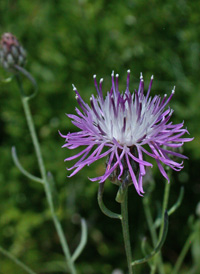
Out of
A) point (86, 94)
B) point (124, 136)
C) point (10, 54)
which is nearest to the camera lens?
point (124, 136)

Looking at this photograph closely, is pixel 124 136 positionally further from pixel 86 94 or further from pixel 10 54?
pixel 86 94

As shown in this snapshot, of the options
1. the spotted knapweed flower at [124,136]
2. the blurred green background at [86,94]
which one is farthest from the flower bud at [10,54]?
the blurred green background at [86,94]

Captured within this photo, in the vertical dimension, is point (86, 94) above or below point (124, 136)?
above

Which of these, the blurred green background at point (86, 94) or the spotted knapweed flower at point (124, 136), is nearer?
the spotted knapweed flower at point (124, 136)

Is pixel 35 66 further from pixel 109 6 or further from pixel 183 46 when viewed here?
pixel 183 46

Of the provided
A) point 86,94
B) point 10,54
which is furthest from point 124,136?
point 86,94

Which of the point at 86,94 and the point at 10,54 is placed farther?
the point at 86,94

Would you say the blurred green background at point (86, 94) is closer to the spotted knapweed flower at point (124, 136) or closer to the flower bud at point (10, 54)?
the flower bud at point (10, 54)
